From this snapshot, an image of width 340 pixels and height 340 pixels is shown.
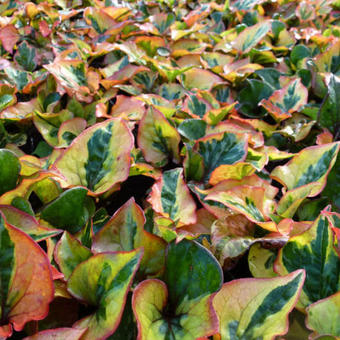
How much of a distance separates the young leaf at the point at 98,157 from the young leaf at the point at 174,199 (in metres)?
0.09

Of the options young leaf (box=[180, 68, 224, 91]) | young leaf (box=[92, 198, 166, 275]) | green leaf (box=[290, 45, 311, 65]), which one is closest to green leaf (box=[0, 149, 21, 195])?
young leaf (box=[92, 198, 166, 275])

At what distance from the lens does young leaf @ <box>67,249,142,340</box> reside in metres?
0.61

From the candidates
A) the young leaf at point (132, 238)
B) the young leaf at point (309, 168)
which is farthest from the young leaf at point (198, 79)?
the young leaf at point (132, 238)

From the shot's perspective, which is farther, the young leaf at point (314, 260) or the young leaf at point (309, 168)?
the young leaf at point (309, 168)

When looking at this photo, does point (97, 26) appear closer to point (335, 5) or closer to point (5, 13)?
point (5, 13)

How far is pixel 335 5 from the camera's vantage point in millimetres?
2012

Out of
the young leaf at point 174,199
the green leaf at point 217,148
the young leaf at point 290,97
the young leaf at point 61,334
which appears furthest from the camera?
the young leaf at point 290,97

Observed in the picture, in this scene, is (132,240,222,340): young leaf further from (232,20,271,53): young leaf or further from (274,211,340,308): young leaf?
(232,20,271,53): young leaf

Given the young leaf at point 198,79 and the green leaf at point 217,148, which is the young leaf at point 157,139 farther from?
the young leaf at point 198,79

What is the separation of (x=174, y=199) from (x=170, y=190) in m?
0.02

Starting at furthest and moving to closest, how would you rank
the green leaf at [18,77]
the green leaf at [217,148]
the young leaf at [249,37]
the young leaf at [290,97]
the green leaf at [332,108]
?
the young leaf at [249,37] < the green leaf at [18,77] < the young leaf at [290,97] < the green leaf at [332,108] < the green leaf at [217,148]

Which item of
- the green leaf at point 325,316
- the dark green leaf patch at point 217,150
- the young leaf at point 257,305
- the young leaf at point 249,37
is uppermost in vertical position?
the young leaf at point 249,37

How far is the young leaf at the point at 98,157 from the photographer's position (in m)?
0.86

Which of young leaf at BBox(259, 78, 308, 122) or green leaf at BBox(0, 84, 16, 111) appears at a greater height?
green leaf at BBox(0, 84, 16, 111)
